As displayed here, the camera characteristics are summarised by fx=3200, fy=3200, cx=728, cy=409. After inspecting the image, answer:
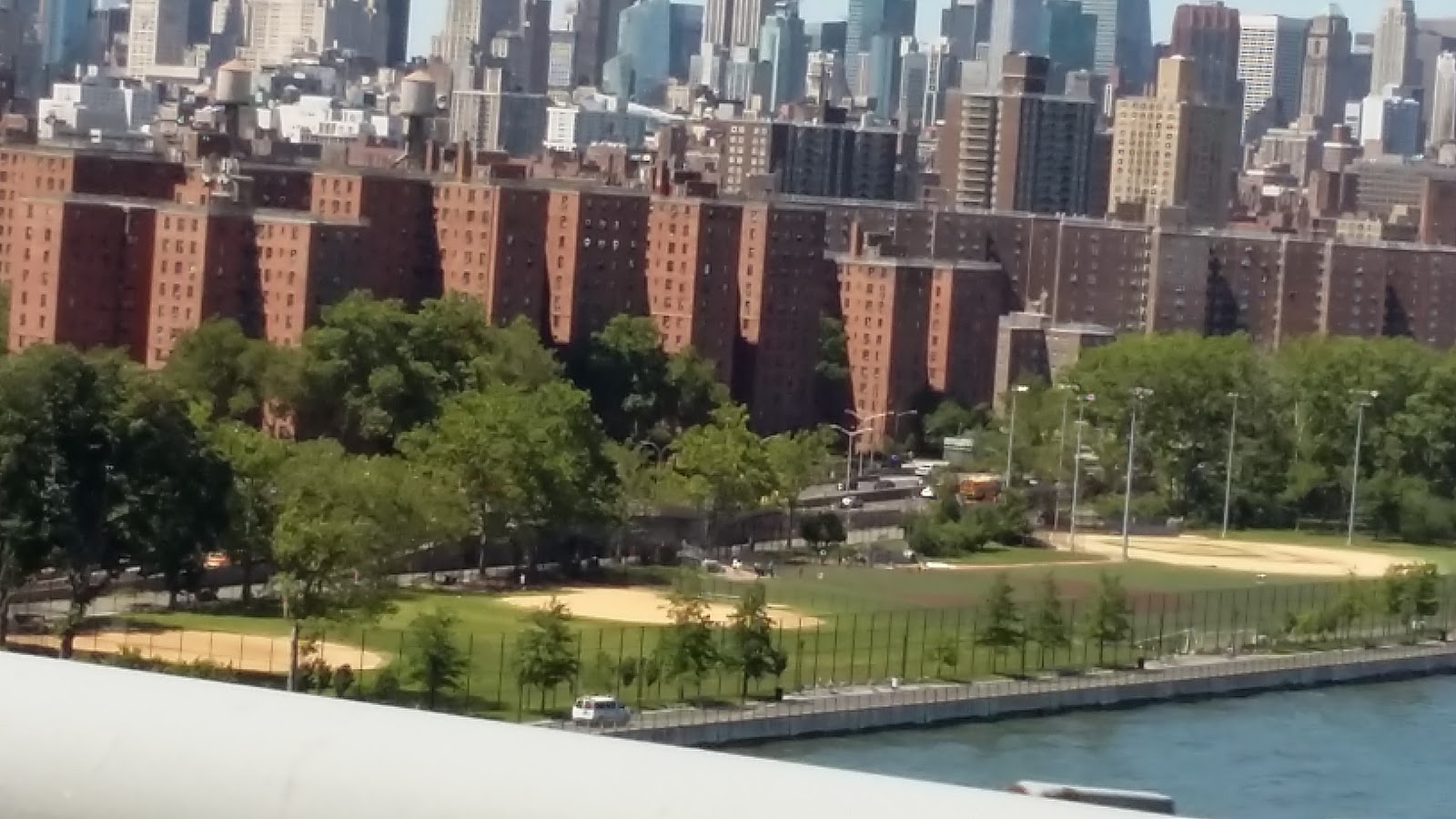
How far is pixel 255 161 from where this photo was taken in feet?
140

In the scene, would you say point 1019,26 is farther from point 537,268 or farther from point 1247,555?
point 1247,555

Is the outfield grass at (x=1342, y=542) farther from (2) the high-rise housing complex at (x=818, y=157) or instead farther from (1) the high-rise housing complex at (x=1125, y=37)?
(1) the high-rise housing complex at (x=1125, y=37)

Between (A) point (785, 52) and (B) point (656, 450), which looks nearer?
(B) point (656, 450)

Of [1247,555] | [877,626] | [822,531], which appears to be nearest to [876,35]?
[1247,555]

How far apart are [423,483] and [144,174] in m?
14.6

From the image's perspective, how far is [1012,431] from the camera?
35938 millimetres

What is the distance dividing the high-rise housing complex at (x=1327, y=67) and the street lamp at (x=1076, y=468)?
10006 centimetres

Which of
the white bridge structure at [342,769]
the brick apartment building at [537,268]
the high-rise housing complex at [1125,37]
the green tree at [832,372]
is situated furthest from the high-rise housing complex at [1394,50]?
the white bridge structure at [342,769]

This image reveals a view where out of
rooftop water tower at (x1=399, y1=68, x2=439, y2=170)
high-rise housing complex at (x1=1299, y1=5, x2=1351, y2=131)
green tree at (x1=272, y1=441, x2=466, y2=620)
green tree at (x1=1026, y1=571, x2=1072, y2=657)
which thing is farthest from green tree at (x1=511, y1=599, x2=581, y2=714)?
high-rise housing complex at (x1=1299, y1=5, x2=1351, y2=131)

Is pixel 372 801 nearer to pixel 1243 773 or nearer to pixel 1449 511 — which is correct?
pixel 1243 773

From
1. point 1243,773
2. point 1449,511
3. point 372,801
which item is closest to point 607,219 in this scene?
point 1449,511

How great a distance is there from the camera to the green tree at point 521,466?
26094 millimetres

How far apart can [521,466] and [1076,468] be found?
863 cm

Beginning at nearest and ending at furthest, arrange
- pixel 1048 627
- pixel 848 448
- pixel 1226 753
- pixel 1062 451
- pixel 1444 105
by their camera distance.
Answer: pixel 1226 753 → pixel 1048 627 → pixel 1062 451 → pixel 848 448 → pixel 1444 105
